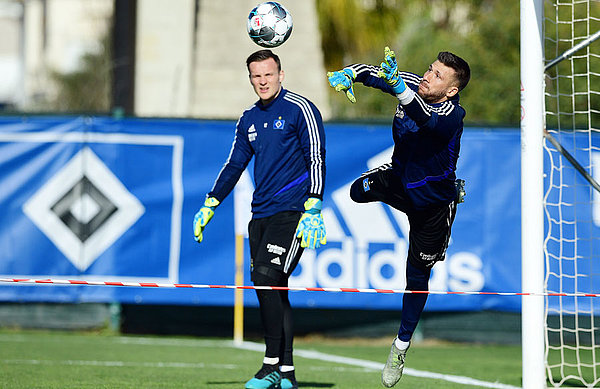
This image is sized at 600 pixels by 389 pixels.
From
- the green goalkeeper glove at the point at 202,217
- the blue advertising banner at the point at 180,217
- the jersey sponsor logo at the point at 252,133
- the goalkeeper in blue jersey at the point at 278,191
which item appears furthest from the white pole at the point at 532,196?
the blue advertising banner at the point at 180,217

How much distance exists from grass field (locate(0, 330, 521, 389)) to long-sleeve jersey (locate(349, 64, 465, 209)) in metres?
1.80

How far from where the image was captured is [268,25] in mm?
7562

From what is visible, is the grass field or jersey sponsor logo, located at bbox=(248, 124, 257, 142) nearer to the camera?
jersey sponsor logo, located at bbox=(248, 124, 257, 142)

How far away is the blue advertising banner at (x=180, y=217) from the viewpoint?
39.9ft

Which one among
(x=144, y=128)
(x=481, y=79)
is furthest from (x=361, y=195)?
A: (x=481, y=79)

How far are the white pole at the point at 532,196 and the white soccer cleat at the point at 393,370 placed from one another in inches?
36.7

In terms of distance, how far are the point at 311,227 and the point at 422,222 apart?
0.84 meters

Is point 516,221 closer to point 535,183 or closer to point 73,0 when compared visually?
point 535,183

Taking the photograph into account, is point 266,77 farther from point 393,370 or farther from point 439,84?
point 393,370

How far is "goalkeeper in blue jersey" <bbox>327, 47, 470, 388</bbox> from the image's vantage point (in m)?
6.96

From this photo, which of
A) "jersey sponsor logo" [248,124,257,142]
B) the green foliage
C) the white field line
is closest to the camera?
"jersey sponsor logo" [248,124,257,142]

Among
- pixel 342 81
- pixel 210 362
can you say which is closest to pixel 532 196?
pixel 342 81

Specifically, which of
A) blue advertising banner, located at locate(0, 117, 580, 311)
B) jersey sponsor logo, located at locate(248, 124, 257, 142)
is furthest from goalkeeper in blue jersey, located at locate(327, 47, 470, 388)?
blue advertising banner, located at locate(0, 117, 580, 311)

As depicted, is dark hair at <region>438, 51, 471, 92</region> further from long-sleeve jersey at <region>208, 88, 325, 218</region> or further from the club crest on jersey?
the club crest on jersey
